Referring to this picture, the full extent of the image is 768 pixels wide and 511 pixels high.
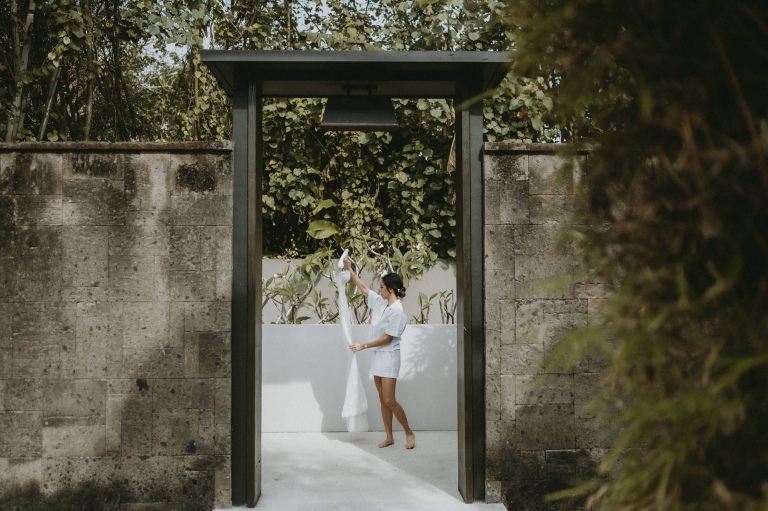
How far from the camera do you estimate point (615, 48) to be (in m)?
1.06

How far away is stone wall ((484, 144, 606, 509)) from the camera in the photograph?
3.82 metres

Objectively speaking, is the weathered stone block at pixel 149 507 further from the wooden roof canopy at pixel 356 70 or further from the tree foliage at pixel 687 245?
the tree foliage at pixel 687 245

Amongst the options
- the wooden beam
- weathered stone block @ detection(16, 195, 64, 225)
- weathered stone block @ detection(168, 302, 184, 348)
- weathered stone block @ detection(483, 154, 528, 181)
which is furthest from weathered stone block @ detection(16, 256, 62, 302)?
weathered stone block @ detection(483, 154, 528, 181)

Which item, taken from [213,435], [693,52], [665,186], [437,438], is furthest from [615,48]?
[437,438]

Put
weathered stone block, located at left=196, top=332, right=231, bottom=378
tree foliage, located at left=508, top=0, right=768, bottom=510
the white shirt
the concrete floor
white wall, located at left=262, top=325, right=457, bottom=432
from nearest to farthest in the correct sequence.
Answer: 1. tree foliage, located at left=508, top=0, right=768, bottom=510
2. weathered stone block, located at left=196, top=332, right=231, bottom=378
3. the concrete floor
4. the white shirt
5. white wall, located at left=262, top=325, right=457, bottom=432

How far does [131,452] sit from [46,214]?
1.57 meters

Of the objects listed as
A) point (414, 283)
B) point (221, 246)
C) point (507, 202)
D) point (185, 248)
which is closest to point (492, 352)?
point (507, 202)

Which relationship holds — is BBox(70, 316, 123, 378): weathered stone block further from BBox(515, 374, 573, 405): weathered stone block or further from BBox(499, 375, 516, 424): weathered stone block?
BBox(515, 374, 573, 405): weathered stone block

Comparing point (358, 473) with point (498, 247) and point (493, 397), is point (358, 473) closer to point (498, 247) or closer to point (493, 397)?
point (493, 397)

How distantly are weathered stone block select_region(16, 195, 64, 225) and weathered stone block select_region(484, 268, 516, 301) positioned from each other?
2721mm

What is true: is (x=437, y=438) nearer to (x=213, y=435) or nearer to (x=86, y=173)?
(x=213, y=435)

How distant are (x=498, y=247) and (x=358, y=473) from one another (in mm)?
2114

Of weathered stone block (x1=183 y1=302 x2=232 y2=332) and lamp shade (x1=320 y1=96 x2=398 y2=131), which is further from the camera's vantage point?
lamp shade (x1=320 y1=96 x2=398 y2=131)

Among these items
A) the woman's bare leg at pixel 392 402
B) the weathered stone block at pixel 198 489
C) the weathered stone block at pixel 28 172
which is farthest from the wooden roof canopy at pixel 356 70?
the woman's bare leg at pixel 392 402
